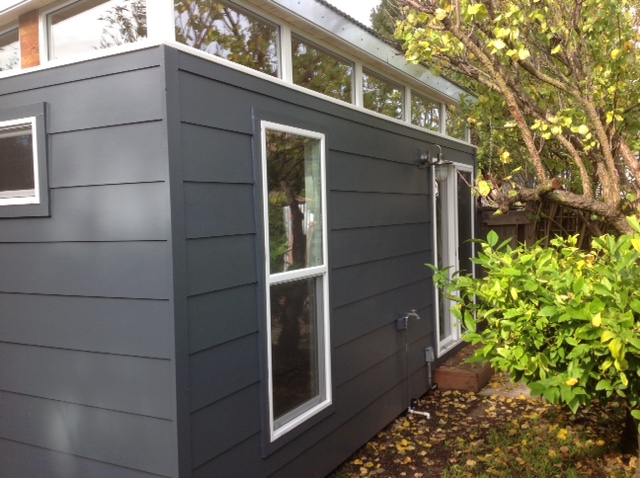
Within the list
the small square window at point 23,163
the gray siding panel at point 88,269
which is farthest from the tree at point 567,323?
the small square window at point 23,163

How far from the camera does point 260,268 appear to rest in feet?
9.88

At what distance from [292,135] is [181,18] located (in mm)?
918

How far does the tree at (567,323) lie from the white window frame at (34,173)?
2.03 meters

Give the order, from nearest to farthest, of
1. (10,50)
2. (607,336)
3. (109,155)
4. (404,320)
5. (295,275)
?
(607,336) < (109,155) < (10,50) < (295,275) < (404,320)

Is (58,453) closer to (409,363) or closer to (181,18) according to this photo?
(181,18)

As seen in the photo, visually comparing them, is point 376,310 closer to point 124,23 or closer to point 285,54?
point 285,54

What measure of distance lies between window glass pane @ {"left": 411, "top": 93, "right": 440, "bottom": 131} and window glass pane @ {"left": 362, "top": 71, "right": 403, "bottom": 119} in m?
0.31

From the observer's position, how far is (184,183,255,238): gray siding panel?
261 cm

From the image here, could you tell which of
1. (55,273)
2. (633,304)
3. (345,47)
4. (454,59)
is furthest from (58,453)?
(454,59)

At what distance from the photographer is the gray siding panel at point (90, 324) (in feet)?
8.36

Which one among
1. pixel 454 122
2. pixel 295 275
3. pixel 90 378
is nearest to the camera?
pixel 90 378

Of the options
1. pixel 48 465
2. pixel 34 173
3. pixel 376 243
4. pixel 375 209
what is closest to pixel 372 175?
pixel 375 209

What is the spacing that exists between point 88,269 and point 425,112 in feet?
13.0

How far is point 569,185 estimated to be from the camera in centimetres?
803
